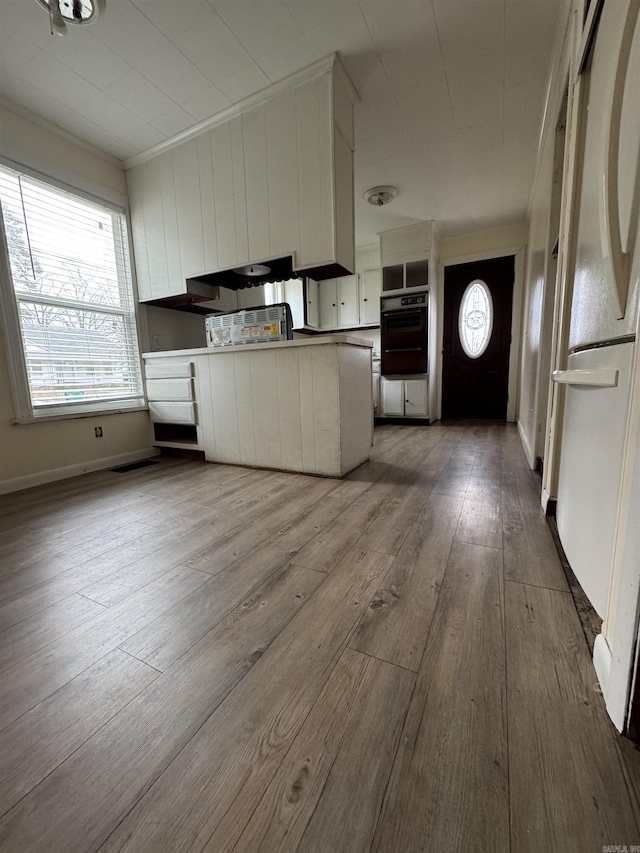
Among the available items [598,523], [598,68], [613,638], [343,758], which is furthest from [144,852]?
[598,68]

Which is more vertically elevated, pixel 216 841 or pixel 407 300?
pixel 407 300

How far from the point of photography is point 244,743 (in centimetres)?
62

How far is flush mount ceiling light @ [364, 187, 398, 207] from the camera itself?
3.29 m

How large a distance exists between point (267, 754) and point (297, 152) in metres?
2.86

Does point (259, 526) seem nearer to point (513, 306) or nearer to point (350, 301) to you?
point (350, 301)

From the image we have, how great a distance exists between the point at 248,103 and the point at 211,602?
3.01 meters

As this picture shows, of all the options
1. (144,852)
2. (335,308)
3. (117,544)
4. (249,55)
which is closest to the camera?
(144,852)

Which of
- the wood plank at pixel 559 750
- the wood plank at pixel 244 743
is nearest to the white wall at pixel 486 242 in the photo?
the wood plank at pixel 559 750

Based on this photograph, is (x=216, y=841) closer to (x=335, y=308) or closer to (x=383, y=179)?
(x=383, y=179)

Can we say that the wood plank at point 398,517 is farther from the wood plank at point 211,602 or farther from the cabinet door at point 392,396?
the cabinet door at point 392,396

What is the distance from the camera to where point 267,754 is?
0.60 m

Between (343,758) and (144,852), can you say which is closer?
(144,852)

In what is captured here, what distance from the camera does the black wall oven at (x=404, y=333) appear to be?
4141 mm

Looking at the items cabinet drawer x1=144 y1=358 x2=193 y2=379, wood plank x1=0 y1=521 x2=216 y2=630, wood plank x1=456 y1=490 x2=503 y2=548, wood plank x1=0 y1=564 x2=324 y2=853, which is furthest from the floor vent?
wood plank x1=456 y1=490 x2=503 y2=548
